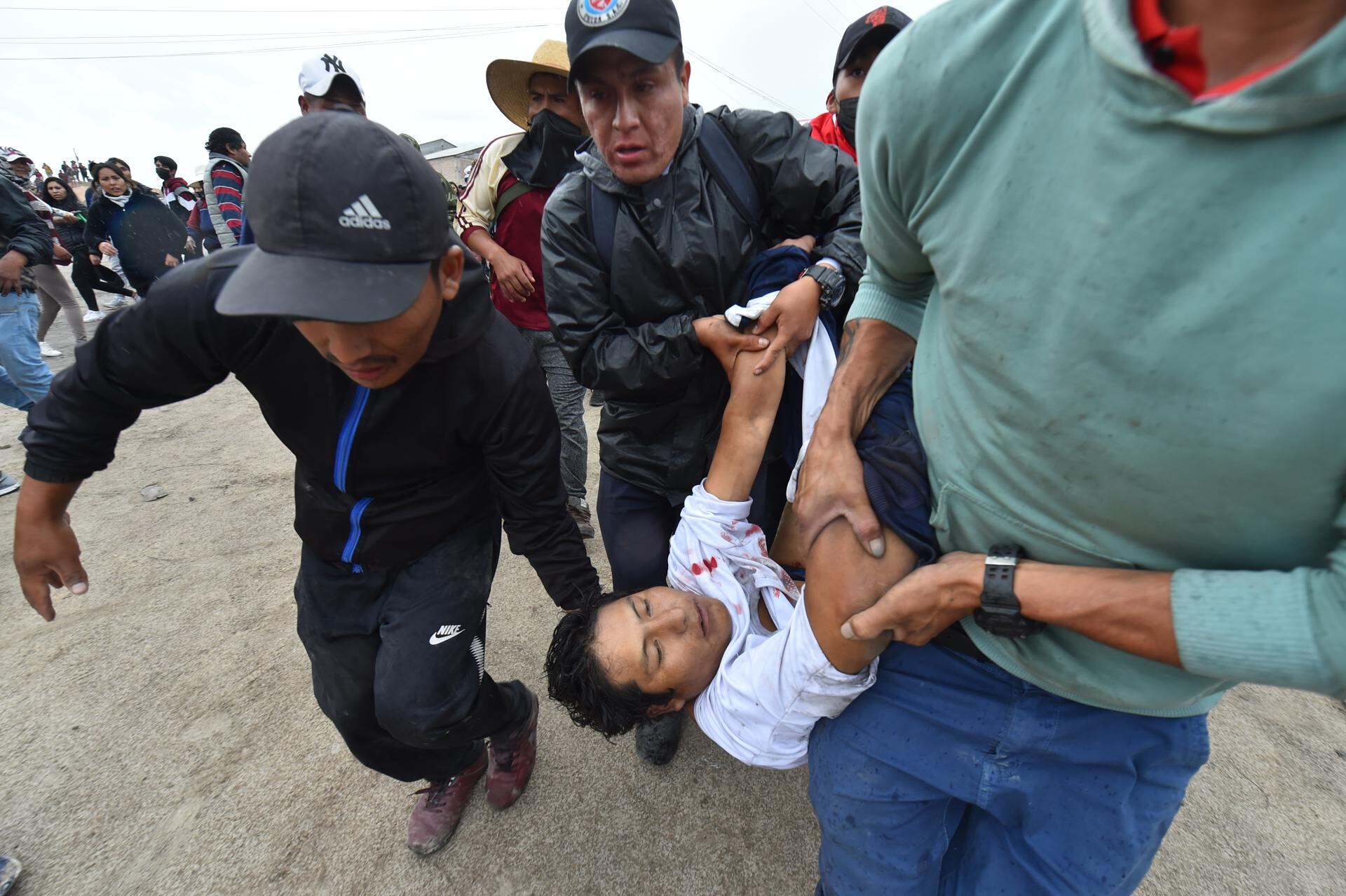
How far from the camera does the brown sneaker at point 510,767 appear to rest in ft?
7.08

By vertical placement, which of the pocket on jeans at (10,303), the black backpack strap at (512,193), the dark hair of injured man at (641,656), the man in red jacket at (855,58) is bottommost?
the dark hair of injured man at (641,656)

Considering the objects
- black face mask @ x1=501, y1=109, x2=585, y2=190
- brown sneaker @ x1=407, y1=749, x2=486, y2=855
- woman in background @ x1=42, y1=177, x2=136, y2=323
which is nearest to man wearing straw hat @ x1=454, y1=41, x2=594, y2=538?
black face mask @ x1=501, y1=109, x2=585, y2=190

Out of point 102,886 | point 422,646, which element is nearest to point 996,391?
point 422,646

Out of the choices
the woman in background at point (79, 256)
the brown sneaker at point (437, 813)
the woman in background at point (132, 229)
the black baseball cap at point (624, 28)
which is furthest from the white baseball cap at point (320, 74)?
the woman in background at point (79, 256)

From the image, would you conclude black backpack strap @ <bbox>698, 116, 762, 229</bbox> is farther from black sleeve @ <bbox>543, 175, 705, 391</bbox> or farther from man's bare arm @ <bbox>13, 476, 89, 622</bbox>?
man's bare arm @ <bbox>13, 476, 89, 622</bbox>

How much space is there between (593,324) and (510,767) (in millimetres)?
1631

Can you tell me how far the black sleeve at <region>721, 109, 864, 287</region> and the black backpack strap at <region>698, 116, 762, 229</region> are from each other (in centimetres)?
4

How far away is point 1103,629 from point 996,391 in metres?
0.40

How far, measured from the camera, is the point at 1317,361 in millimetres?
684

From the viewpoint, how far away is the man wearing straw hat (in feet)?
9.63

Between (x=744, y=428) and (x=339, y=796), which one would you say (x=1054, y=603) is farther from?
(x=339, y=796)

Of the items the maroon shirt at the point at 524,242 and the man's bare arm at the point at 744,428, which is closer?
Result: the man's bare arm at the point at 744,428

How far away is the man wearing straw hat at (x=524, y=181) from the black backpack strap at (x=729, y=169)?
111 cm

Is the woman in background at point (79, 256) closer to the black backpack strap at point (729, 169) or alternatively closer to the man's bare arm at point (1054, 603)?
the black backpack strap at point (729, 169)
